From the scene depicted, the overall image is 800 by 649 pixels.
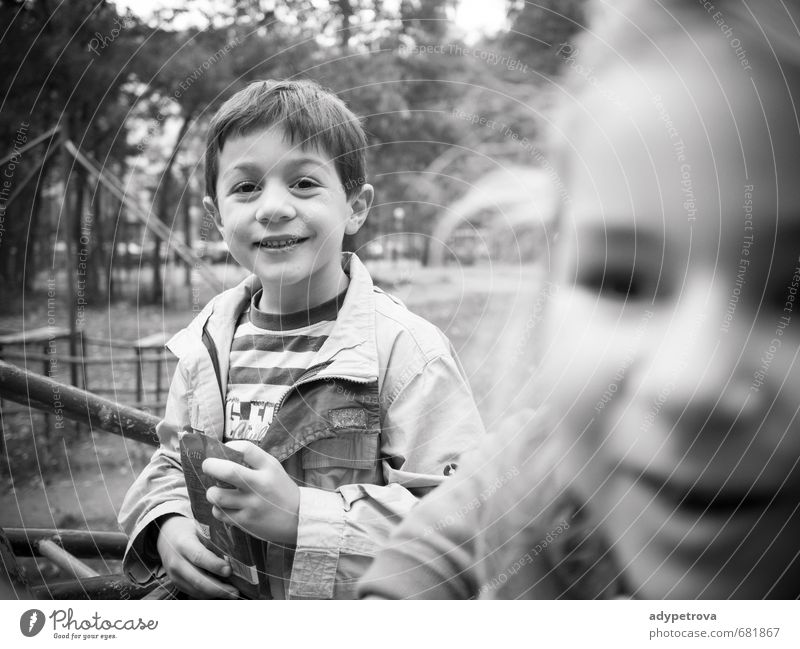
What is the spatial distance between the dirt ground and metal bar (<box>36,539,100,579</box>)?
3cm

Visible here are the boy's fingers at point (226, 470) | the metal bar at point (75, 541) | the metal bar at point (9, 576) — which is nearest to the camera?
the boy's fingers at point (226, 470)

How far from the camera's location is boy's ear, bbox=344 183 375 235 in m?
0.67

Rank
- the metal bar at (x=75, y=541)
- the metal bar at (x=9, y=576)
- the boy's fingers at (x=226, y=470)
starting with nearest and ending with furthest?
the boy's fingers at (x=226, y=470), the metal bar at (x=9, y=576), the metal bar at (x=75, y=541)

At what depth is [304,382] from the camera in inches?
24.9

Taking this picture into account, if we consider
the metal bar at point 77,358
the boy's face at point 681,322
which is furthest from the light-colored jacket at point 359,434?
the metal bar at point 77,358

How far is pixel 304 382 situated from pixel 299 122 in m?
0.24

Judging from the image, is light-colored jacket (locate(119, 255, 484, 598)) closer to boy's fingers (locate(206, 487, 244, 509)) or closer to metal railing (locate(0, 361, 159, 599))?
boy's fingers (locate(206, 487, 244, 509))

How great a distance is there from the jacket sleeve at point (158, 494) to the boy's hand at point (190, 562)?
0.05 feet

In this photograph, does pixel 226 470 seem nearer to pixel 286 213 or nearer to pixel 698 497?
pixel 286 213

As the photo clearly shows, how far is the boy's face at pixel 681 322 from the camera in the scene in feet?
1.99

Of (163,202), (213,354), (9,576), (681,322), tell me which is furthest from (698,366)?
(9,576)

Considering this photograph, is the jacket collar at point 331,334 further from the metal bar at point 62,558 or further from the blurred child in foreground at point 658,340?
the metal bar at point 62,558
